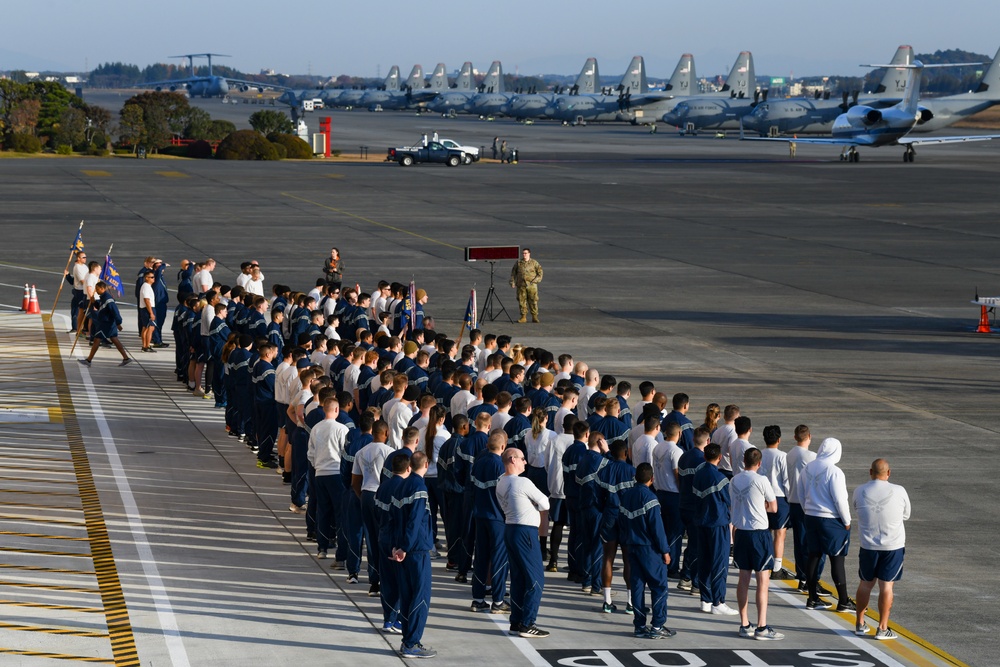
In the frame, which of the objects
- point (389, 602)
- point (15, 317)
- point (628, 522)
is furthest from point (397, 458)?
point (15, 317)

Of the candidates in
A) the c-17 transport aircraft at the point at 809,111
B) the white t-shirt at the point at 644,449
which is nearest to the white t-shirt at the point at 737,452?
the white t-shirt at the point at 644,449

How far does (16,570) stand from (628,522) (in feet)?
20.4

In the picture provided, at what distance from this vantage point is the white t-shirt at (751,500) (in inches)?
478

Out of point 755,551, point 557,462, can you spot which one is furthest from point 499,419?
point 755,551

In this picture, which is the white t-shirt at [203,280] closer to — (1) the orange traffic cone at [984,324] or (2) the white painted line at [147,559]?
(2) the white painted line at [147,559]

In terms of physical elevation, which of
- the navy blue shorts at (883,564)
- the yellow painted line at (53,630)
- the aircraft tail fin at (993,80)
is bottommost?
the yellow painted line at (53,630)

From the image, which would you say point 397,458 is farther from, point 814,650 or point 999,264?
point 999,264

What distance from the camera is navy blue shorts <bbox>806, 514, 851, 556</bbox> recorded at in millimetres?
12594

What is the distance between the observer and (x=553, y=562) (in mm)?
14023

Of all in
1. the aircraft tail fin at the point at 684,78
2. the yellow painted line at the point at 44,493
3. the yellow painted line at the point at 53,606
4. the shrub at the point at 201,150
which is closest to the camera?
the yellow painted line at the point at 53,606

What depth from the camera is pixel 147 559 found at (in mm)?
13828

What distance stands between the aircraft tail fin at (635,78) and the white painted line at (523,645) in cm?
17652

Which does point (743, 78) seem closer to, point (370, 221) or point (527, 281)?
point (370, 221)

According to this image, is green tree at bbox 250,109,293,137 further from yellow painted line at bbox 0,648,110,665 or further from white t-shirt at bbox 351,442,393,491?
yellow painted line at bbox 0,648,110,665
